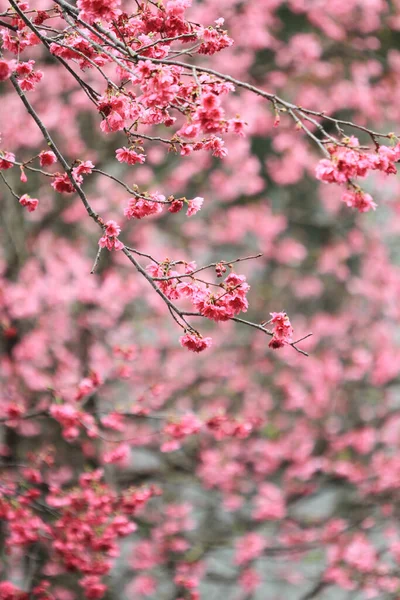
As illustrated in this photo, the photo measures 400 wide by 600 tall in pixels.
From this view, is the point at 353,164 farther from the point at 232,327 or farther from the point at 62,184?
the point at 232,327

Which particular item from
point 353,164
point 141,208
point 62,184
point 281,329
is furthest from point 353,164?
point 62,184

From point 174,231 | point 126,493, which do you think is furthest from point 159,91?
point 174,231

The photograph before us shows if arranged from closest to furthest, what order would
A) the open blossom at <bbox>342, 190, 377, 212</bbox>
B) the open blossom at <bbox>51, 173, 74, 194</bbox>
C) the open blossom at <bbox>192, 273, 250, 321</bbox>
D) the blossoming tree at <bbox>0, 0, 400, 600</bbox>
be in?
the open blossom at <bbox>342, 190, 377, 212</bbox>, the open blossom at <bbox>192, 273, 250, 321</bbox>, the open blossom at <bbox>51, 173, 74, 194</bbox>, the blossoming tree at <bbox>0, 0, 400, 600</bbox>

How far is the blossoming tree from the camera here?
7.30 m

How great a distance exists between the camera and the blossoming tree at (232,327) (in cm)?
730

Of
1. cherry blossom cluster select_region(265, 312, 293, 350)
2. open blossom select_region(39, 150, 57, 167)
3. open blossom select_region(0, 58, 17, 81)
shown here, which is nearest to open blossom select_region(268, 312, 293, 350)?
cherry blossom cluster select_region(265, 312, 293, 350)

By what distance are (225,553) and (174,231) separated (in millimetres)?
5460

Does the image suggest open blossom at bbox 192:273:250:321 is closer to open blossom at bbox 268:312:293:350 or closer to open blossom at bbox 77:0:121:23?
open blossom at bbox 268:312:293:350

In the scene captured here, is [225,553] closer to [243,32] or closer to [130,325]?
[130,325]

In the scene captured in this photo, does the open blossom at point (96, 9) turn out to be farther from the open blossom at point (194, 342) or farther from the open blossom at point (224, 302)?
the open blossom at point (194, 342)

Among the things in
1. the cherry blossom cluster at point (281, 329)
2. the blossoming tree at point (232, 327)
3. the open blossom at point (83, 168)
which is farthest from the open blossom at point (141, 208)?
the blossoming tree at point (232, 327)

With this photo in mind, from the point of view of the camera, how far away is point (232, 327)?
1030 cm

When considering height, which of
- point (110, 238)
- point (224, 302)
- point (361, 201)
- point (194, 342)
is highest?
point (110, 238)

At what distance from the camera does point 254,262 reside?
444 inches
